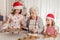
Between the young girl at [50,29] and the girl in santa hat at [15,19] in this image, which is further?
the girl in santa hat at [15,19]

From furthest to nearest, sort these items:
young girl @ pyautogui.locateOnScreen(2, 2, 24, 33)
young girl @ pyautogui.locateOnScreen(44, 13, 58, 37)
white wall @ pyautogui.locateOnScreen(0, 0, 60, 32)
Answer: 1. white wall @ pyautogui.locateOnScreen(0, 0, 60, 32)
2. young girl @ pyautogui.locateOnScreen(2, 2, 24, 33)
3. young girl @ pyautogui.locateOnScreen(44, 13, 58, 37)

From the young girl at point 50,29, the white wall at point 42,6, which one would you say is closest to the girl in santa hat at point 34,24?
the young girl at point 50,29

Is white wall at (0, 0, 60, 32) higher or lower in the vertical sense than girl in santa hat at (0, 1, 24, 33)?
higher

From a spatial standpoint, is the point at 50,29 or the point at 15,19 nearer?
the point at 50,29

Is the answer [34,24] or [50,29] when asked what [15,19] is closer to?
[34,24]

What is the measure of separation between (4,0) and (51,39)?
61cm

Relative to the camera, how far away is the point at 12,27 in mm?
1283

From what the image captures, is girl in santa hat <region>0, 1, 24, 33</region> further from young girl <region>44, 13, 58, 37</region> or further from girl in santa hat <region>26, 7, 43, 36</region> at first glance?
young girl <region>44, 13, 58, 37</region>

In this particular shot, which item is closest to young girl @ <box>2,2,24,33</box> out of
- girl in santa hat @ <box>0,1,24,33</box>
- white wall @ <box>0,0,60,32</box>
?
girl in santa hat @ <box>0,1,24,33</box>

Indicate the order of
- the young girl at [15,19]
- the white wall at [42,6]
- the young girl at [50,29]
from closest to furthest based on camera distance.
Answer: the young girl at [50,29] < the young girl at [15,19] < the white wall at [42,6]

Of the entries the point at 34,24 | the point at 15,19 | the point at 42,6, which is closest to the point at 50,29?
the point at 34,24

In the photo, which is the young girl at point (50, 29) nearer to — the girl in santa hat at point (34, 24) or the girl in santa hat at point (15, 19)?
the girl in santa hat at point (34, 24)

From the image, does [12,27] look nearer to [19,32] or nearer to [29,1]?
[19,32]

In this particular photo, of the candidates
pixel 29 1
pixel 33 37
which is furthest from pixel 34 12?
pixel 29 1
